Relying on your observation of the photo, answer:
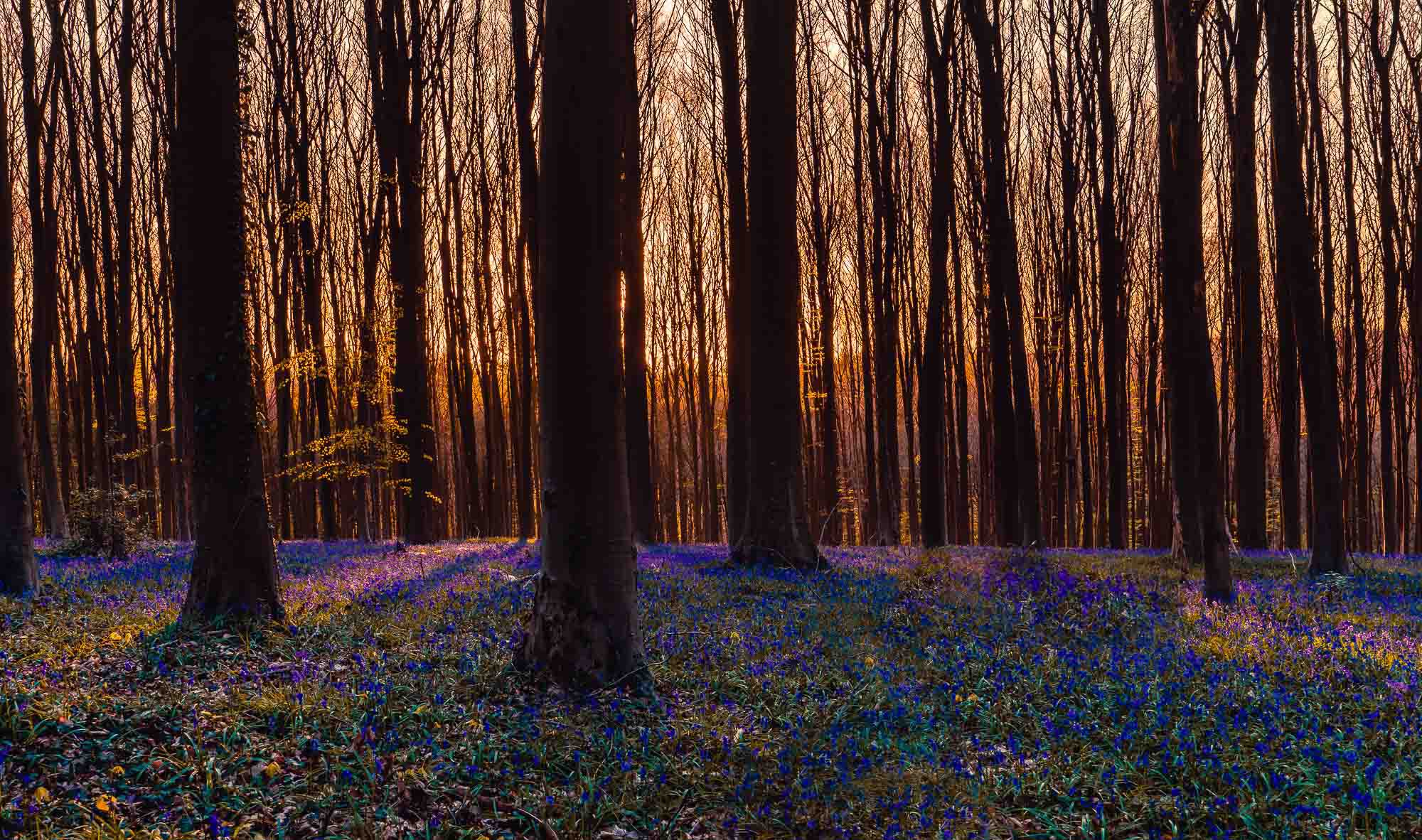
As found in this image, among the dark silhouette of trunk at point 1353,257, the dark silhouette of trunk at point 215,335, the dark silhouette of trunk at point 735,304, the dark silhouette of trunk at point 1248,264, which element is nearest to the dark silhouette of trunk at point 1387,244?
the dark silhouette of trunk at point 1353,257

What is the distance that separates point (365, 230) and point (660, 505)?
22.3 metres

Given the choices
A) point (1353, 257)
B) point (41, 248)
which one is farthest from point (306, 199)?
point (1353, 257)

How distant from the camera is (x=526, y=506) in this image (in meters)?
20.5

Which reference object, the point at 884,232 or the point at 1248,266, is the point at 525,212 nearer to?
the point at 884,232

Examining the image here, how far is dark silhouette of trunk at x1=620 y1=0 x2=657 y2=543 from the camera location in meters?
15.4

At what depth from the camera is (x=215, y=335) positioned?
6.98 meters

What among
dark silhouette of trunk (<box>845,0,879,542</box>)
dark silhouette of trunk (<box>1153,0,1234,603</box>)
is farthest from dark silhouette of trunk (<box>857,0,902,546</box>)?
dark silhouette of trunk (<box>1153,0,1234,603</box>)

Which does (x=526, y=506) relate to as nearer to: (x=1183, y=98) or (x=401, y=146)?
(x=401, y=146)

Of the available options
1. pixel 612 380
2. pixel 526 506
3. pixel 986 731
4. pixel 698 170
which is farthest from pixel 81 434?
pixel 986 731

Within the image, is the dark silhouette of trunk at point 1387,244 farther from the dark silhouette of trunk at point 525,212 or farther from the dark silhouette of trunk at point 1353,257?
the dark silhouette of trunk at point 525,212

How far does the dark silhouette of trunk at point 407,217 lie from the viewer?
55.9 ft

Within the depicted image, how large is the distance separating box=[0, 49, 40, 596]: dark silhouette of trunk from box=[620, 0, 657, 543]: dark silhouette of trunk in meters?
8.75

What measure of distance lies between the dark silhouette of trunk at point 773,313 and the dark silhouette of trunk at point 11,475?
850cm

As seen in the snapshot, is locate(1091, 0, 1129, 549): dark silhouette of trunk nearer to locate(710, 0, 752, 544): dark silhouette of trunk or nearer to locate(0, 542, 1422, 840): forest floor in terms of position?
locate(710, 0, 752, 544): dark silhouette of trunk
